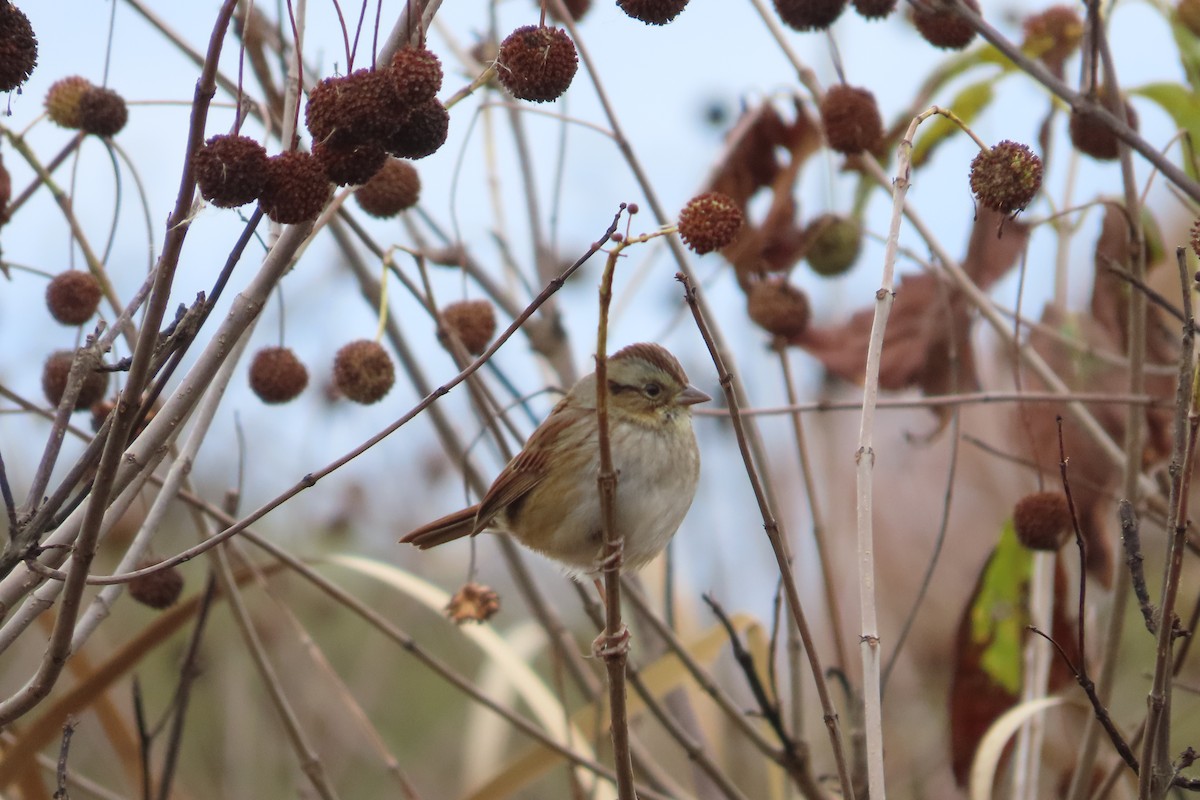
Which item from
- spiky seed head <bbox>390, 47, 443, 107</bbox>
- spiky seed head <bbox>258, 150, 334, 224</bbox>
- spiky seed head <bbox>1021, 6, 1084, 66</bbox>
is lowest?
spiky seed head <bbox>258, 150, 334, 224</bbox>

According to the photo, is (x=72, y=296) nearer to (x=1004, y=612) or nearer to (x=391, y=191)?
(x=391, y=191)

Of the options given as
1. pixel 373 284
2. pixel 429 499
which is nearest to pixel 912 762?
pixel 429 499

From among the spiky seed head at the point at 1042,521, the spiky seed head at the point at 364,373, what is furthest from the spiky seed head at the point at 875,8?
the spiky seed head at the point at 364,373

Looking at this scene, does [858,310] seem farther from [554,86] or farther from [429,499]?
[429,499]

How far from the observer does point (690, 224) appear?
1656 mm

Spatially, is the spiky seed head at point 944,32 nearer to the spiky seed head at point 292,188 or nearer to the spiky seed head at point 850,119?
the spiky seed head at point 850,119

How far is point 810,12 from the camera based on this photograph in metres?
2.12

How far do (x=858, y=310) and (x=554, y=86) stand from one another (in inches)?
54.2

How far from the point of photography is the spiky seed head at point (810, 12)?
2.11m

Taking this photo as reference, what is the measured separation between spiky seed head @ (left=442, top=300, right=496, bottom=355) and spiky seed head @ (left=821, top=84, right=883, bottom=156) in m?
0.71

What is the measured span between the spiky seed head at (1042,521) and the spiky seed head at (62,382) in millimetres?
1569

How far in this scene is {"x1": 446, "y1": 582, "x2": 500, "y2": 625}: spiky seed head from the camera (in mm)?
2367

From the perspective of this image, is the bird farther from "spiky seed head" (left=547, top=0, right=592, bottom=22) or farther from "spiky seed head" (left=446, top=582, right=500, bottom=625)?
"spiky seed head" (left=547, top=0, right=592, bottom=22)

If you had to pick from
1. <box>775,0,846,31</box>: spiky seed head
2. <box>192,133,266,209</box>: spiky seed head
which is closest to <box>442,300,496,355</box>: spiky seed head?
<box>775,0,846,31</box>: spiky seed head
